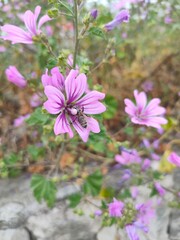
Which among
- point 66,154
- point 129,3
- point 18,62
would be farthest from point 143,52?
point 66,154

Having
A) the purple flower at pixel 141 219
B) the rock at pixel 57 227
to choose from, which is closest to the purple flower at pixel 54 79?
the purple flower at pixel 141 219

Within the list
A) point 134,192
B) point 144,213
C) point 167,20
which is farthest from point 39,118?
point 167,20

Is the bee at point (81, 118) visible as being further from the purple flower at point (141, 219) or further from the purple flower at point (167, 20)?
the purple flower at point (167, 20)

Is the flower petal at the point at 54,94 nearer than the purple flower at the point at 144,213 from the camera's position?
Yes

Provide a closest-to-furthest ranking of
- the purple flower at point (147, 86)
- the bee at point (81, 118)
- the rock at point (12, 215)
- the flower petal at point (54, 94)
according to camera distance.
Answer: the flower petal at point (54, 94) < the bee at point (81, 118) < the rock at point (12, 215) < the purple flower at point (147, 86)

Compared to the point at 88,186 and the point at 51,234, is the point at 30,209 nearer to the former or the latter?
the point at 51,234

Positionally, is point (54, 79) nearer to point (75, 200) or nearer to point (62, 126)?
point (62, 126)
